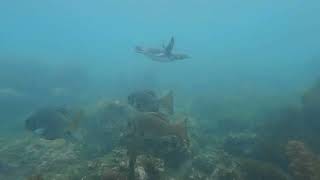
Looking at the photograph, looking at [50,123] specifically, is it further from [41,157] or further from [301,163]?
[301,163]

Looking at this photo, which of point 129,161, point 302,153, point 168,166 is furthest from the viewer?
point 168,166

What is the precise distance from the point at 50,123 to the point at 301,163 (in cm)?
551

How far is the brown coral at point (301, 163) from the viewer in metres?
8.48

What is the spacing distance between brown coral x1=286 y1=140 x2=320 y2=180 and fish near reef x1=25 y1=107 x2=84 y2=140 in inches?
189

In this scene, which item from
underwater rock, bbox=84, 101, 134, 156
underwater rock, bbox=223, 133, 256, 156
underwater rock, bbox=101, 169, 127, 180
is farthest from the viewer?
underwater rock, bbox=84, 101, 134, 156

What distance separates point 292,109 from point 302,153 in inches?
228

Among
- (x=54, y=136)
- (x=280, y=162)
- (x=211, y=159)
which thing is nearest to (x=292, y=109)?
(x=280, y=162)

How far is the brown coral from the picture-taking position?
334 inches

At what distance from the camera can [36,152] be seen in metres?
12.6

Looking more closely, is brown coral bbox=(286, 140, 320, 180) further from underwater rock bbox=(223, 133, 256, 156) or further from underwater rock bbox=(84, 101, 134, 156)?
underwater rock bbox=(84, 101, 134, 156)

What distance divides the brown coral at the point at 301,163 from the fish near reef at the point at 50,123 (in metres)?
4.80

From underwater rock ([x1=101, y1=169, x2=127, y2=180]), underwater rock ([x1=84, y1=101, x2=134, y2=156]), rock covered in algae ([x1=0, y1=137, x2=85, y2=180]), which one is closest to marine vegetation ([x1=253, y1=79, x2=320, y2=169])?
underwater rock ([x1=84, y1=101, x2=134, y2=156])

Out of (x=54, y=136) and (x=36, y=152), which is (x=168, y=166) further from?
(x=36, y=152)

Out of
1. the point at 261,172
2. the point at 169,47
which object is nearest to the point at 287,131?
the point at 261,172
